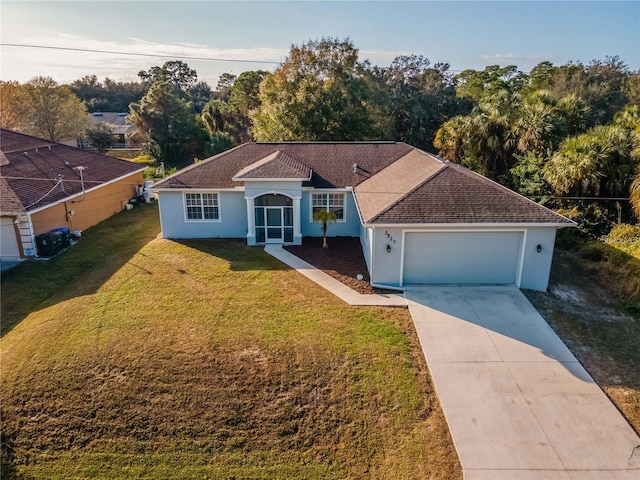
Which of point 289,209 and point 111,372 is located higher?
point 289,209

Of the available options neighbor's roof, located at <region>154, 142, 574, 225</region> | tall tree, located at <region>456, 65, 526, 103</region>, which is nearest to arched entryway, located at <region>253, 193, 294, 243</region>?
neighbor's roof, located at <region>154, 142, 574, 225</region>

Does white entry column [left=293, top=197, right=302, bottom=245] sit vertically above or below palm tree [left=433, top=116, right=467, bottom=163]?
below

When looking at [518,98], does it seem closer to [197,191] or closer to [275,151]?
[275,151]

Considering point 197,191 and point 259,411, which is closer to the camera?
point 259,411

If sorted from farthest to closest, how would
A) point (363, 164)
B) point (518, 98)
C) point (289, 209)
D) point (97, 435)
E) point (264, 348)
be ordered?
point (518, 98)
point (363, 164)
point (289, 209)
point (264, 348)
point (97, 435)

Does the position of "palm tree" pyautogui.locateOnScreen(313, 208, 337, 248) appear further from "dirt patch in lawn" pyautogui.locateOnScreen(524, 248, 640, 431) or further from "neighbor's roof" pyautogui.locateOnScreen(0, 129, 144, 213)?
"neighbor's roof" pyautogui.locateOnScreen(0, 129, 144, 213)

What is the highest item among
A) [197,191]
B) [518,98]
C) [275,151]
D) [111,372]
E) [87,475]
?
[518,98]

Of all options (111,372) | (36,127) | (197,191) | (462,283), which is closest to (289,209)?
(197,191)

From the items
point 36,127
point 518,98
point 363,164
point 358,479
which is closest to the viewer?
point 358,479
